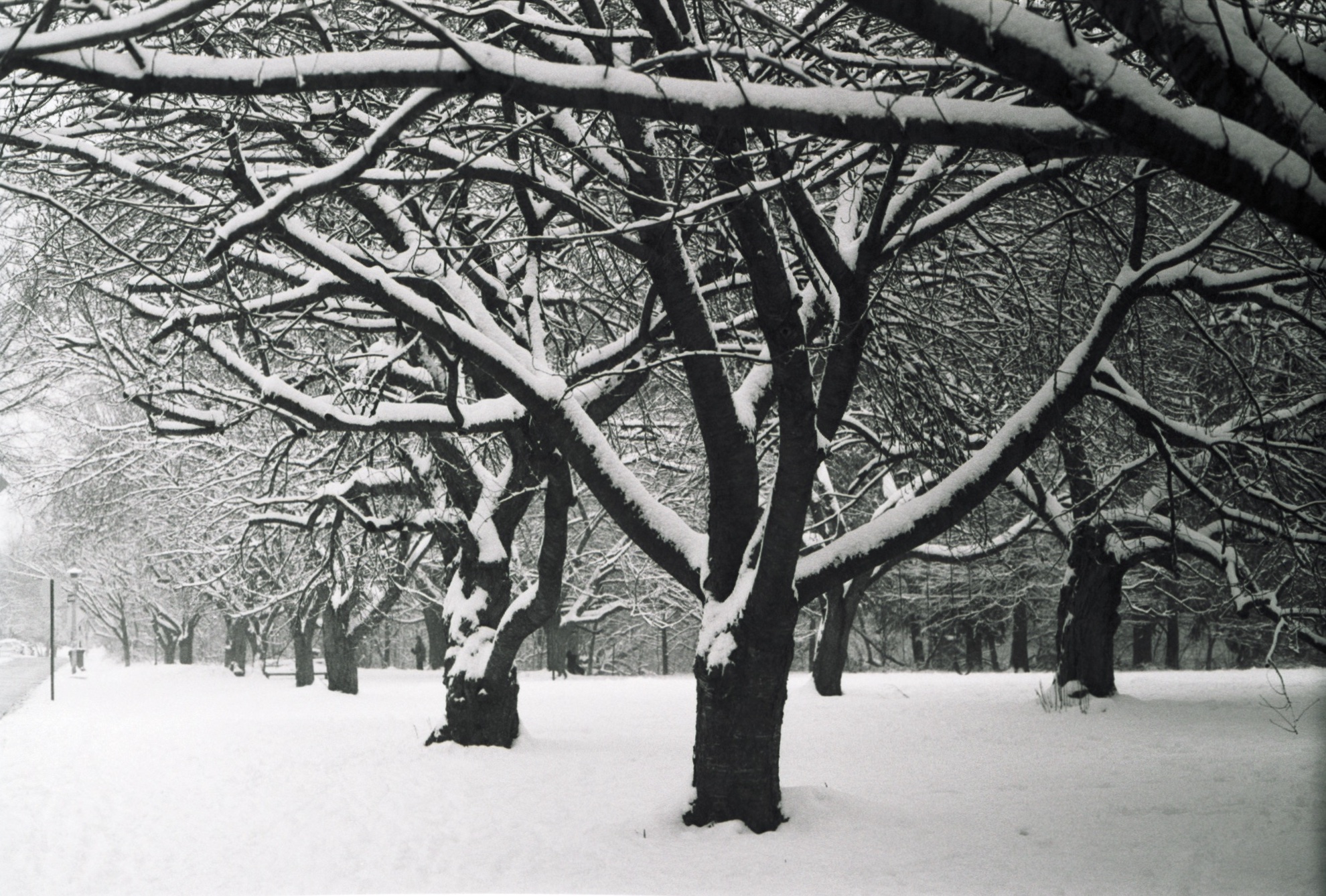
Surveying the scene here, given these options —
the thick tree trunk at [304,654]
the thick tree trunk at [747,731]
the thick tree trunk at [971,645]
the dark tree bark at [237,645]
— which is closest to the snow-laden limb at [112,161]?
the thick tree trunk at [747,731]

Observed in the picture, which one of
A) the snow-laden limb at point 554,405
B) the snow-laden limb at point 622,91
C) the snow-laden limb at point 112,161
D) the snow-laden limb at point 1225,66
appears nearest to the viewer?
the snow-laden limb at point 1225,66

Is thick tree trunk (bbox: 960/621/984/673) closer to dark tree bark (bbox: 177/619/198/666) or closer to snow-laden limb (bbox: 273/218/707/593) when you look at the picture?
dark tree bark (bbox: 177/619/198/666)

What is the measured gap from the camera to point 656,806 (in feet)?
23.3

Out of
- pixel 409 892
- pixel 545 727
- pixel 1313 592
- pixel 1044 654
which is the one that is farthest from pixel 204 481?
pixel 1044 654

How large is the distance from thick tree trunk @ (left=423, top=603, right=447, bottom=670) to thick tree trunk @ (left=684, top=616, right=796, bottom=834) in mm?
18317

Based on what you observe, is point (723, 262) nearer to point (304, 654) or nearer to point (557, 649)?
point (304, 654)

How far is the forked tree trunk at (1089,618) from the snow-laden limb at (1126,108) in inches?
439

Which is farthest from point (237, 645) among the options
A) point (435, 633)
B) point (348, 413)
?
point (348, 413)

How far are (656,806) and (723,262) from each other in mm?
4000

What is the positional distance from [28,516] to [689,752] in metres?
15.6

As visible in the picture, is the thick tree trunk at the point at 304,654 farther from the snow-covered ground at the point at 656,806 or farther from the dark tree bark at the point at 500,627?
the dark tree bark at the point at 500,627

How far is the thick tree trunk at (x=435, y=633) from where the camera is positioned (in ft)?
84.1

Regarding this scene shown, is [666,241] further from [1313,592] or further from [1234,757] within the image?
[1313,592]

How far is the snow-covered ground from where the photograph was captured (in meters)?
5.72
